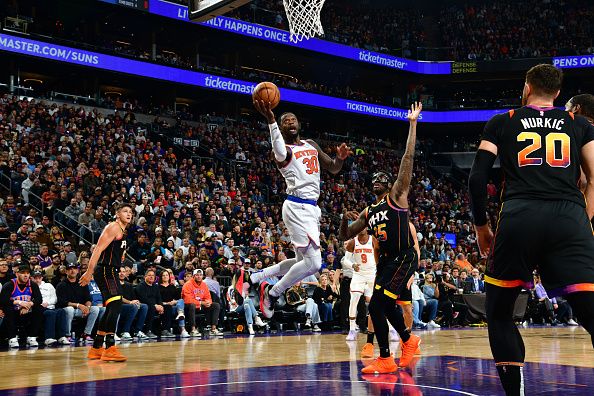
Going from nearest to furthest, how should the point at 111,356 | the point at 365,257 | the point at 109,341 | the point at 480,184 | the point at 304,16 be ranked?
1. the point at 480,184
2. the point at 111,356
3. the point at 109,341
4. the point at 304,16
5. the point at 365,257

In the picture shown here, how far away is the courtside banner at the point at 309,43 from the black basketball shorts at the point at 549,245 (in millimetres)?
24473

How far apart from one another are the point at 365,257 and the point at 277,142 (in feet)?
18.7

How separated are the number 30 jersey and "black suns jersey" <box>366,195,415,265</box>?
12.8 feet

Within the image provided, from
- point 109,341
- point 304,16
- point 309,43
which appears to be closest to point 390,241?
point 109,341

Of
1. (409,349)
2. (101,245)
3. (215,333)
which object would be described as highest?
(101,245)

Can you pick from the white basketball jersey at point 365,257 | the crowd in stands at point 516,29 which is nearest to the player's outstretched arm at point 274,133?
the white basketball jersey at point 365,257

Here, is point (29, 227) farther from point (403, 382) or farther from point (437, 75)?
point (437, 75)

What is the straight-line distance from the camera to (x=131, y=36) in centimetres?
3425

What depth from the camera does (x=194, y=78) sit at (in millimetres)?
30953

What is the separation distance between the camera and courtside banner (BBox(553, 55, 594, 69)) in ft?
122

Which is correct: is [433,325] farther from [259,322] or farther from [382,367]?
[382,367]

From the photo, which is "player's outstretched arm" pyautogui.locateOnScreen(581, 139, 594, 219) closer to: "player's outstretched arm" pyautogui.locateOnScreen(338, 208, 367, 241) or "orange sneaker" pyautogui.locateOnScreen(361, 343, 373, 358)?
"player's outstretched arm" pyautogui.locateOnScreen(338, 208, 367, 241)

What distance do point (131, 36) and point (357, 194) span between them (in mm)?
13917

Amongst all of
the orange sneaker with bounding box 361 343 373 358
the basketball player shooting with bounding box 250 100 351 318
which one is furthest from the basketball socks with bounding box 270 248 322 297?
the orange sneaker with bounding box 361 343 373 358
